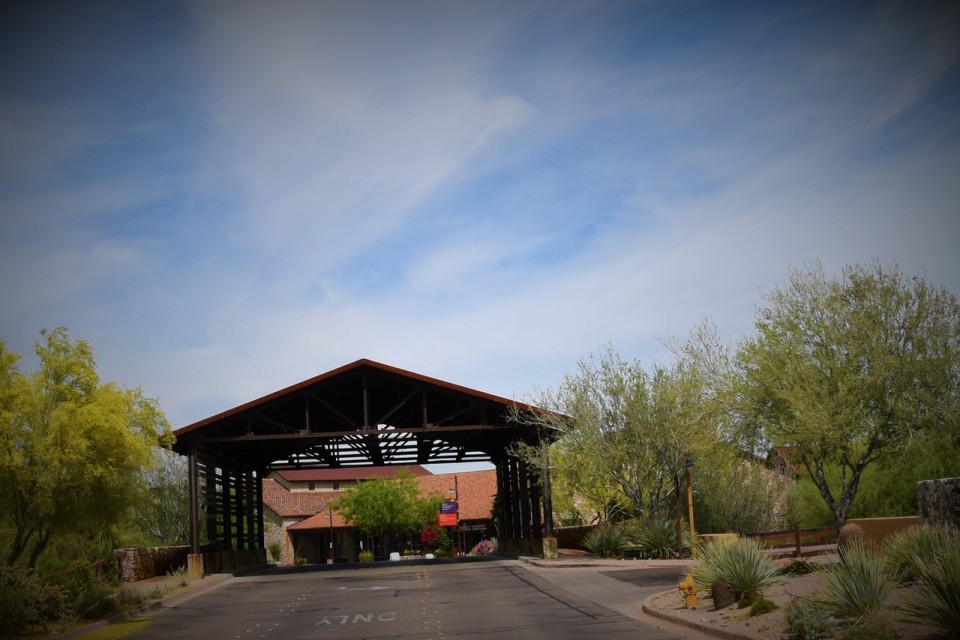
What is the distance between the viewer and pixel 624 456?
33312mm

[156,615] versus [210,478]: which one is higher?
[210,478]

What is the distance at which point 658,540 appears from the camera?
3038 centimetres

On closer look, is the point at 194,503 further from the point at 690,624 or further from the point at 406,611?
the point at 690,624

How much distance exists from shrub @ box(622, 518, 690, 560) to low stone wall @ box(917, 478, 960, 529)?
13.7m

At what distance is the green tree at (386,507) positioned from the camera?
74.1 metres

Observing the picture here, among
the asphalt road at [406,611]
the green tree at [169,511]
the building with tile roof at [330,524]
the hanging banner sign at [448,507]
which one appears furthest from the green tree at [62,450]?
the building with tile roof at [330,524]

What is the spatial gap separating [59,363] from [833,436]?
1993 cm

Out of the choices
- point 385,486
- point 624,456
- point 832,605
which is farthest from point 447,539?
point 832,605

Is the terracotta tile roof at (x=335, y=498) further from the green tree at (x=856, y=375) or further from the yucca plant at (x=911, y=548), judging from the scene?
the yucca plant at (x=911, y=548)

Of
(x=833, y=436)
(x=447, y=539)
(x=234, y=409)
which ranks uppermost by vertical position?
(x=234, y=409)

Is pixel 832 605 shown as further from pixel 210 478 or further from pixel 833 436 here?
pixel 210 478

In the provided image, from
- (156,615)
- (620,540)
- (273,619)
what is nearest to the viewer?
(273,619)

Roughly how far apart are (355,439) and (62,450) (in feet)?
58.9

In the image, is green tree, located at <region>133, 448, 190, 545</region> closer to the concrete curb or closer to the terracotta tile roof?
the terracotta tile roof
